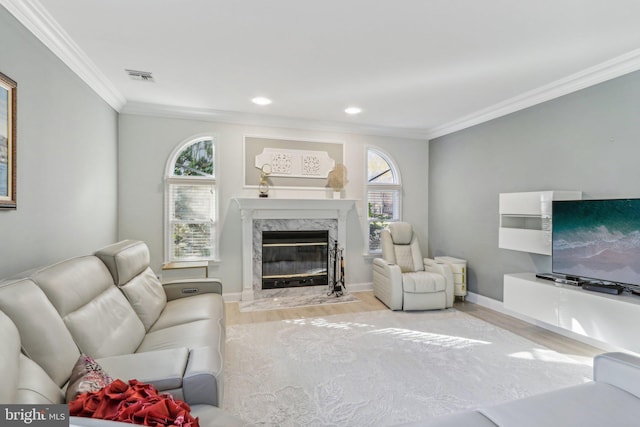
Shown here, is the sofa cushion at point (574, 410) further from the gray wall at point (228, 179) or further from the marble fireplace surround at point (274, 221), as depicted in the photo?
the marble fireplace surround at point (274, 221)

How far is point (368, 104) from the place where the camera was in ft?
13.4

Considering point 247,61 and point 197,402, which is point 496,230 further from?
point 197,402

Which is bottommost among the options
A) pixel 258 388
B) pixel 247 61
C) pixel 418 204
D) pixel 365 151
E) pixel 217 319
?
pixel 258 388

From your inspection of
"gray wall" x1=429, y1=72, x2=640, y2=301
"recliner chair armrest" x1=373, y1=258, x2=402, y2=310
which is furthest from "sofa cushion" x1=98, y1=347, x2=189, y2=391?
"gray wall" x1=429, y1=72, x2=640, y2=301

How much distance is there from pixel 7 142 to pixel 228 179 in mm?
2695

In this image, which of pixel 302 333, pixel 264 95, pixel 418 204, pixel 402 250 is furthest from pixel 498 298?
pixel 264 95

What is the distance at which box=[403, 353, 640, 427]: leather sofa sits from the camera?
1208 millimetres

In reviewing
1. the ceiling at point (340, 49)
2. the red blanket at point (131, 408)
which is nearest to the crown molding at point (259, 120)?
the ceiling at point (340, 49)

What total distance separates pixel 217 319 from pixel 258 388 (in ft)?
1.91

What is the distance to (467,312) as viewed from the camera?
4.12 meters

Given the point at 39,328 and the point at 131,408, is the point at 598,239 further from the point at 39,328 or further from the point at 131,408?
the point at 39,328

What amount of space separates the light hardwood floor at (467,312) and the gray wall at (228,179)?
69cm

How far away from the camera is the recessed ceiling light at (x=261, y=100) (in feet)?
12.7

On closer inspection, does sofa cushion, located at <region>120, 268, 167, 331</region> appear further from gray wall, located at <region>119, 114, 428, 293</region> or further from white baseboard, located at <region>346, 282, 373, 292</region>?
white baseboard, located at <region>346, 282, 373, 292</region>
